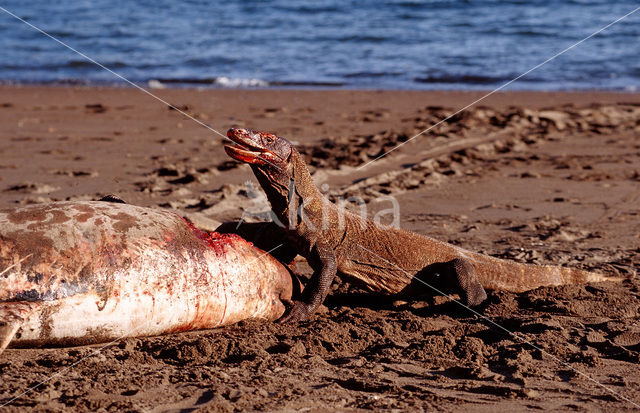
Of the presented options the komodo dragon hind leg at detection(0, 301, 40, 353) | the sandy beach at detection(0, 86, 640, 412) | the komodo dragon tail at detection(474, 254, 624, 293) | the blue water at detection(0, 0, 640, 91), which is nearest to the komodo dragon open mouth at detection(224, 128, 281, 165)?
the sandy beach at detection(0, 86, 640, 412)

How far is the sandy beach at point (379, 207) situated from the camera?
383 cm

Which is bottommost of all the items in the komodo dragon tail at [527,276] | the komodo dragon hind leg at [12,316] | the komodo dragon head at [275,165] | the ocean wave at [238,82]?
the komodo dragon tail at [527,276]

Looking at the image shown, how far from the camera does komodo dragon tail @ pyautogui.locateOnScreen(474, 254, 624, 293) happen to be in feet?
19.2

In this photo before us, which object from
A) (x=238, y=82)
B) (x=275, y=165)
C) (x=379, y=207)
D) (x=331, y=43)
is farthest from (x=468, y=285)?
(x=331, y=43)

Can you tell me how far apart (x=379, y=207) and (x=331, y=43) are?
14326mm

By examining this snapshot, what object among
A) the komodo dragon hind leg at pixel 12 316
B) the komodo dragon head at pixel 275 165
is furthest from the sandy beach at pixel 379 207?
the komodo dragon head at pixel 275 165

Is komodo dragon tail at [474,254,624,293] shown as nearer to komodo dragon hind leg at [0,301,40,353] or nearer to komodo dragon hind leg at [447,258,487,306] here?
komodo dragon hind leg at [447,258,487,306]

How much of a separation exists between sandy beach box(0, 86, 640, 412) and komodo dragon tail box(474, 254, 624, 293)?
0.13m

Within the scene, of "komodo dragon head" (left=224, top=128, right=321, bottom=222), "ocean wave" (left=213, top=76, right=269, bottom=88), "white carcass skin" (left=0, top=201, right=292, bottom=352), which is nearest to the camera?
"white carcass skin" (left=0, top=201, right=292, bottom=352)

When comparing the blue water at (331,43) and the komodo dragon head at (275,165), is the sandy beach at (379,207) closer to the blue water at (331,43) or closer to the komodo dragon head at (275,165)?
the komodo dragon head at (275,165)

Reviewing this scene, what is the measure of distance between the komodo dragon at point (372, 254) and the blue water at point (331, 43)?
10.3 meters

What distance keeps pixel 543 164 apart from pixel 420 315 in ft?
16.1

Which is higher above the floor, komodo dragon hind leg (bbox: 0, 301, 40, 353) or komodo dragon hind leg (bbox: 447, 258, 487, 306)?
komodo dragon hind leg (bbox: 0, 301, 40, 353)

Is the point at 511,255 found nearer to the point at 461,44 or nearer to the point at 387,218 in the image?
the point at 387,218
